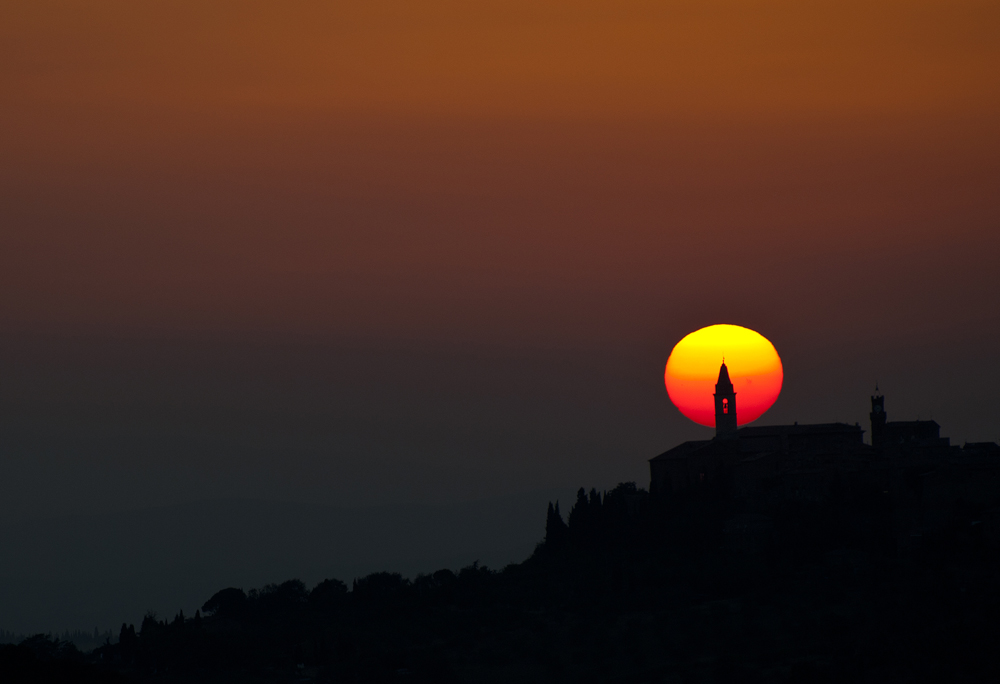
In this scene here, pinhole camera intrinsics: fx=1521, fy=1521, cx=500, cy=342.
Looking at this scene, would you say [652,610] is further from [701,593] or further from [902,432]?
[902,432]

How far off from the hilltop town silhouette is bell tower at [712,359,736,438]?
119 inches

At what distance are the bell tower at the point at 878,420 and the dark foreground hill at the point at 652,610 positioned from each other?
42.4ft

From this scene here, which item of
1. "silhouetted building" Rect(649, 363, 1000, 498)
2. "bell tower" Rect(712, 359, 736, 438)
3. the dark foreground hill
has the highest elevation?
"bell tower" Rect(712, 359, 736, 438)

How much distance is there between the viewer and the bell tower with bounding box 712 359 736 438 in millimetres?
122688

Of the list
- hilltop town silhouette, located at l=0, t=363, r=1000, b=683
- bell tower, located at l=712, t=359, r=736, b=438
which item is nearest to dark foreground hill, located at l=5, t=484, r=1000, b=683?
hilltop town silhouette, located at l=0, t=363, r=1000, b=683

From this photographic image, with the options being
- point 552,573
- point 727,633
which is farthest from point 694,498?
point 727,633

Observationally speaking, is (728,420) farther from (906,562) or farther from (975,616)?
(975,616)

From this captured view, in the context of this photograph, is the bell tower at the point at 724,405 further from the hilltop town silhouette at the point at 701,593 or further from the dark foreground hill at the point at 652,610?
the dark foreground hill at the point at 652,610

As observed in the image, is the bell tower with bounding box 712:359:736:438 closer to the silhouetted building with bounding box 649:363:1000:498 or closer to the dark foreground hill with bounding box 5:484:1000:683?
the silhouetted building with bounding box 649:363:1000:498

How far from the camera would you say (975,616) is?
78.6 m

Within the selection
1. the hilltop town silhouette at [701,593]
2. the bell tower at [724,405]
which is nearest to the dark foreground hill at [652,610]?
the hilltop town silhouette at [701,593]

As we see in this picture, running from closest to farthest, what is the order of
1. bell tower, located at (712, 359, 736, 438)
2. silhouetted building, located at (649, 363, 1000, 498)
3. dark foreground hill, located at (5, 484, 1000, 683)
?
dark foreground hill, located at (5, 484, 1000, 683)
silhouetted building, located at (649, 363, 1000, 498)
bell tower, located at (712, 359, 736, 438)

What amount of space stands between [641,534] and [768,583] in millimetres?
12681

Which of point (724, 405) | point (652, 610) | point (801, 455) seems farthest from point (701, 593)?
point (724, 405)
